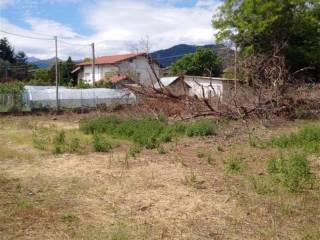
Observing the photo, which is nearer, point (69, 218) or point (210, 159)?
point (69, 218)

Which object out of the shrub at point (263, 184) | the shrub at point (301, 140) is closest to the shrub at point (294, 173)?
the shrub at point (263, 184)

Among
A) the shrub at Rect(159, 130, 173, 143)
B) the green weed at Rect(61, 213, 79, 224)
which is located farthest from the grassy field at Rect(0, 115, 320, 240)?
the shrub at Rect(159, 130, 173, 143)

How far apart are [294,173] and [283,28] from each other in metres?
20.0

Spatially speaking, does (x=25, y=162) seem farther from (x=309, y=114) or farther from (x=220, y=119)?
(x=309, y=114)

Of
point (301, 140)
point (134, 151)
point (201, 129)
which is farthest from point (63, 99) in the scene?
point (301, 140)

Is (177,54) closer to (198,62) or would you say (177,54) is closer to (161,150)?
(198,62)

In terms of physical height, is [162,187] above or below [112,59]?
below

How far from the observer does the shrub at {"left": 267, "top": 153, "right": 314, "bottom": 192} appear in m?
7.22

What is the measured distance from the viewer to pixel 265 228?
5.46m

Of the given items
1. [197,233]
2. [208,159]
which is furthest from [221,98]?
[197,233]

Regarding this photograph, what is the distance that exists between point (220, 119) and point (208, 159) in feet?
17.0

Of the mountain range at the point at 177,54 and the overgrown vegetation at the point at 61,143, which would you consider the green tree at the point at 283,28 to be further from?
the overgrown vegetation at the point at 61,143

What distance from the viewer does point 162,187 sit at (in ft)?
24.8

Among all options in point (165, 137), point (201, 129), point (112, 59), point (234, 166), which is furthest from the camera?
point (112, 59)
